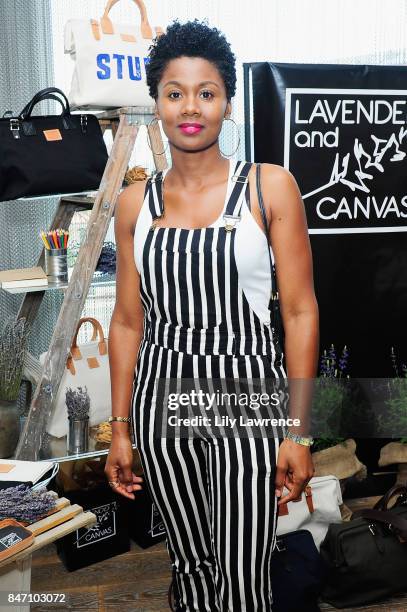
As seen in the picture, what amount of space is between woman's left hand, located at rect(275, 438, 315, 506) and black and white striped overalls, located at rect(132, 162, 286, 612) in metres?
0.02

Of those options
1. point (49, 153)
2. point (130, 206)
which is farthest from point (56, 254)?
point (130, 206)

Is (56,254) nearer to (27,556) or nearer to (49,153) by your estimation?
(49,153)

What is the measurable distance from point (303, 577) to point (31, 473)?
94 cm

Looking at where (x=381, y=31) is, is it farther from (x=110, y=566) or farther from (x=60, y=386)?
(x=110, y=566)

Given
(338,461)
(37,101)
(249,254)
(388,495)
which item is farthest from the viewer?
(338,461)

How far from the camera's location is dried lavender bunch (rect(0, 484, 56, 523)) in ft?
6.96

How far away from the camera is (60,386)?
275 cm

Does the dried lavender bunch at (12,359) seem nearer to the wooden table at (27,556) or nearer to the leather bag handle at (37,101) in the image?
the wooden table at (27,556)

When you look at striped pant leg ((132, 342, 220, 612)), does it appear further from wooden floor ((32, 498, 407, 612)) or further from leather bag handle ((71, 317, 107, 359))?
leather bag handle ((71, 317, 107, 359))

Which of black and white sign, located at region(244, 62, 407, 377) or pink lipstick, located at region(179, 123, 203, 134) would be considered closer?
pink lipstick, located at region(179, 123, 203, 134)

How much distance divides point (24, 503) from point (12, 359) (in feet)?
2.34

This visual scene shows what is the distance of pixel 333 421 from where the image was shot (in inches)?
132

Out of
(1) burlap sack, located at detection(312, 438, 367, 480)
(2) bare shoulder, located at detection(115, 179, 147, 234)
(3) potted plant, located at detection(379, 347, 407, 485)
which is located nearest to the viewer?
(2) bare shoulder, located at detection(115, 179, 147, 234)

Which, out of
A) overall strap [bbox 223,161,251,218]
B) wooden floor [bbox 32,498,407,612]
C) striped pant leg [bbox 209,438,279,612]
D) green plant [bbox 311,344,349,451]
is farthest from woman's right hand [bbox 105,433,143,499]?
green plant [bbox 311,344,349,451]
